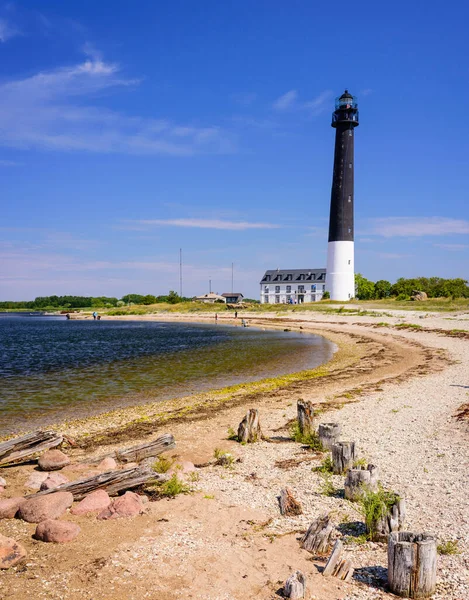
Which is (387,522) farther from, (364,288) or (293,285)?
(293,285)

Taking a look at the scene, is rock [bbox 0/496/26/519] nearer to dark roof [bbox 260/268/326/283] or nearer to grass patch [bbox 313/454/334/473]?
grass patch [bbox 313/454/334/473]

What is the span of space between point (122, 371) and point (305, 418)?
1739 cm

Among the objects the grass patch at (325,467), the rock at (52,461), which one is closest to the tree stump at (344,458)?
the grass patch at (325,467)

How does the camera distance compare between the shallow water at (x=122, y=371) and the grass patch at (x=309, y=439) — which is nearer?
the grass patch at (x=309, y=439)

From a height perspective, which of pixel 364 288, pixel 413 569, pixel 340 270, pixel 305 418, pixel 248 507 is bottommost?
pixel 248 507

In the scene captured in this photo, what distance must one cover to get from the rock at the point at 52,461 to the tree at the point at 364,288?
9810 centimetres

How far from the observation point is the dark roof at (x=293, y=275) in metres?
124

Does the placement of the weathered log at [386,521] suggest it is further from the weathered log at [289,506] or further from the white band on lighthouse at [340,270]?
the white band on lighthouse at [340,270]

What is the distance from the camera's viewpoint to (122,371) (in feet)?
89.3

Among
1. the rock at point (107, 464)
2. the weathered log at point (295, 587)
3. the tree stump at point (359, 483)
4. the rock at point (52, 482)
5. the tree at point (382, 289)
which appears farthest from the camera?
the tree at point (382, 289)

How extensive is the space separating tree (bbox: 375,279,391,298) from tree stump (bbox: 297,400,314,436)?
94.0 m

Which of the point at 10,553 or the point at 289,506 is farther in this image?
the point at 289,506

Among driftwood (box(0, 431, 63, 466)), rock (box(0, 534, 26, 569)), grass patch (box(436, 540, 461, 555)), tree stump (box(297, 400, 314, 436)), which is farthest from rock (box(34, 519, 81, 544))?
tree stump (box(297, 400, 314, 436))

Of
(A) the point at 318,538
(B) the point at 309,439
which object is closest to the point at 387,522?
(A) the point at 318,538
